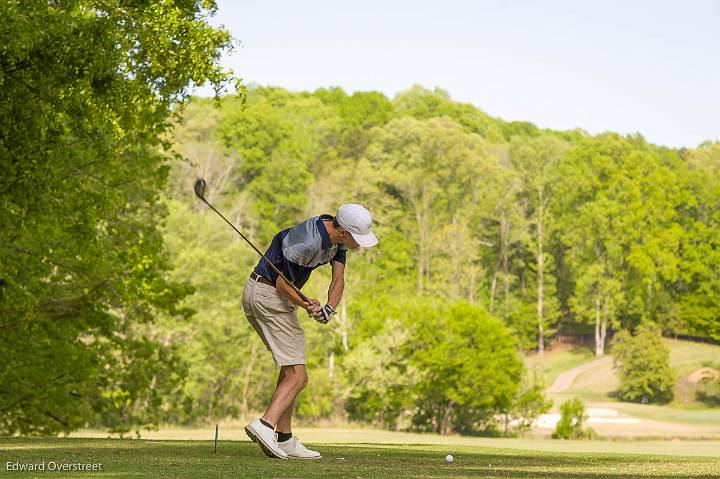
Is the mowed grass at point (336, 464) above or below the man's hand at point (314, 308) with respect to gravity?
below

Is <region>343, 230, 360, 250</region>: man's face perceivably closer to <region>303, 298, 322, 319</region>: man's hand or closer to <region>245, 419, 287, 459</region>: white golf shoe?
<region>303, 298, 322, 319</region>: man's hand

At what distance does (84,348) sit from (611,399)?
51632 millimetres

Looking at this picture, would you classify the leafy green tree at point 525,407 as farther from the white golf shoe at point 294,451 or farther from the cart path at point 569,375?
the white golf shoe at point 294,451

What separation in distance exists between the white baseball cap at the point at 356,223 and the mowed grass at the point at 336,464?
5.47 ft

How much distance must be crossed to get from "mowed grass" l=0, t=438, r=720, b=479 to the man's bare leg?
33 cm

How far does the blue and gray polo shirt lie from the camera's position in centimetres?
876

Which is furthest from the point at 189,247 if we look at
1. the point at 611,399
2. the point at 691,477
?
the point at 691,477

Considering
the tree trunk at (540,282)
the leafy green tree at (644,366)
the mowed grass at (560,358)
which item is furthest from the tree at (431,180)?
the leafy green tree at (644,366)

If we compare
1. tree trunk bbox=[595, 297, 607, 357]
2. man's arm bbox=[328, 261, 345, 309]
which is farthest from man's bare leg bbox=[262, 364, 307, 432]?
tree trunk bbox=[595, 297, 607, 357]

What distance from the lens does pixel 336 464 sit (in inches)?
330

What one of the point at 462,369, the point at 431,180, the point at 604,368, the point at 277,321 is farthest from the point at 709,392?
the point at 277,321

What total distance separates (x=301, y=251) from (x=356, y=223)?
465mm

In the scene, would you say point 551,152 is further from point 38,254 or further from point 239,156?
point 38,254

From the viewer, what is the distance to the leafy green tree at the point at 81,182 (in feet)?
43.7
